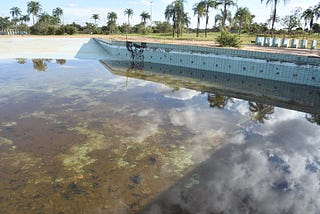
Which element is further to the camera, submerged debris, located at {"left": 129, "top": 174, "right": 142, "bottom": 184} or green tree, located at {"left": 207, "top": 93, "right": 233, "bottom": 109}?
green tree, located at {"left": 207, "top": 93, "right": 233, "bottom": 109}

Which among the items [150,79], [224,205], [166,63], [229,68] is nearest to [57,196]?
[224,205]

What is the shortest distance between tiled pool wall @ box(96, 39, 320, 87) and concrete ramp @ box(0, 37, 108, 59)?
4.15 metres

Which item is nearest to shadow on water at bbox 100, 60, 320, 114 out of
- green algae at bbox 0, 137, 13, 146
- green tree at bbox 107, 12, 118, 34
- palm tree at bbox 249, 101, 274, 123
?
palm tree at bbox 249, 101, 274, 123

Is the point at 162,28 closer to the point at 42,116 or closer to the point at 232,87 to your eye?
the point at 232,87

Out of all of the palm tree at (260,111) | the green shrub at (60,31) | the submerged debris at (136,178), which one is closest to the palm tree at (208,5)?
the green shrub at (60,31)

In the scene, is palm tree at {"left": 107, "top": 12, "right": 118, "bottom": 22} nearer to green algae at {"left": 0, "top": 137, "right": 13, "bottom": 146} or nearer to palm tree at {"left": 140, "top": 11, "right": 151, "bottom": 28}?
palm tree at {"left": 140, "top": 11, "right": 151, "bottom": 28}

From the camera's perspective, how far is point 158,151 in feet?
13.2

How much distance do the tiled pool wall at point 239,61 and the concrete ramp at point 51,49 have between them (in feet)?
13.6

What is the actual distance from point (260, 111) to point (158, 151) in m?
3.34

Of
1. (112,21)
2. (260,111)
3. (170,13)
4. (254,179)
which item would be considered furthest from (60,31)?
(254,179)

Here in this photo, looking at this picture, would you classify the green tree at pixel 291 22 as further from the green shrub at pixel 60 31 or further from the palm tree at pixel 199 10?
the green shrub at pixel 60 31

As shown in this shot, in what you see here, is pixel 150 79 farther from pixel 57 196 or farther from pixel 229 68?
pixel 57 196

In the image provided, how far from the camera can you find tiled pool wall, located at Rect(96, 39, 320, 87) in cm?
839

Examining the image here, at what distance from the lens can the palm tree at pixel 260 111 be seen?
5.65 m
